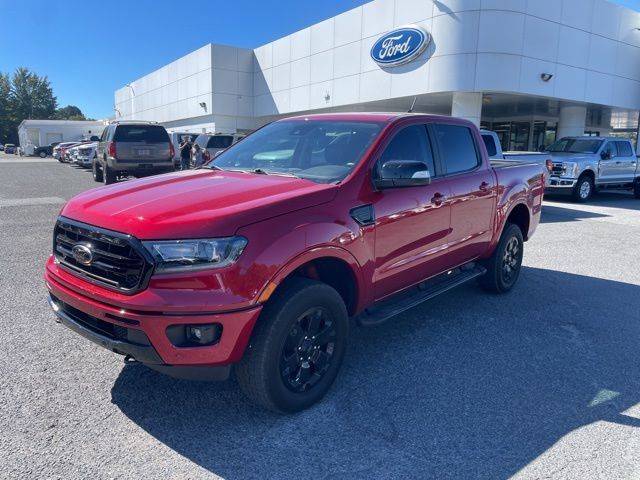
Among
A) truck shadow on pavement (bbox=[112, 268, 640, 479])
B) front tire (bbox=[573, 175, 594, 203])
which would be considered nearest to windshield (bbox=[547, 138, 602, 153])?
front tire (bbox=[573, 175, 594, 203])

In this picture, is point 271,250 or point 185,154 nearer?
point 271,250

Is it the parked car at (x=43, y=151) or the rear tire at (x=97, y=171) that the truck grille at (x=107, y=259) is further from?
the parked car at (x=43, y=151)

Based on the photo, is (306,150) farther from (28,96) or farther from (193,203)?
(28,96)

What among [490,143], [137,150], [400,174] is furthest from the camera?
[137,150]

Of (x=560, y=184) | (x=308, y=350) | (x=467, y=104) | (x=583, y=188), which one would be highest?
(x=467, y=104)

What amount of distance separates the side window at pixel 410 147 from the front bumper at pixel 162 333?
1.65 m

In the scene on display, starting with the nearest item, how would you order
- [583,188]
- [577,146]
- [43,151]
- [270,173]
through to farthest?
[270,173], [583,188], [577,146], [43,151]

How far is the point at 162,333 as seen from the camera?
2.62 metres

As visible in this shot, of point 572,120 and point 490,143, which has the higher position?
point 572,120

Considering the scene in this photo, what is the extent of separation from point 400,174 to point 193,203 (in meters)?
1.46

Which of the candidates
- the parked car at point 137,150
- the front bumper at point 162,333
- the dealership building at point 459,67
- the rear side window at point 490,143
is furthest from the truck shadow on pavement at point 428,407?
the dealership building at point 459,67

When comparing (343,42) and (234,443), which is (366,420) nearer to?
(234,443)

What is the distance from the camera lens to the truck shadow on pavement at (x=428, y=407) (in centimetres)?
276

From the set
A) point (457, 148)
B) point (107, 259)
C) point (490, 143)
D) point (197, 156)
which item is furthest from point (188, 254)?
point (197, 156)
